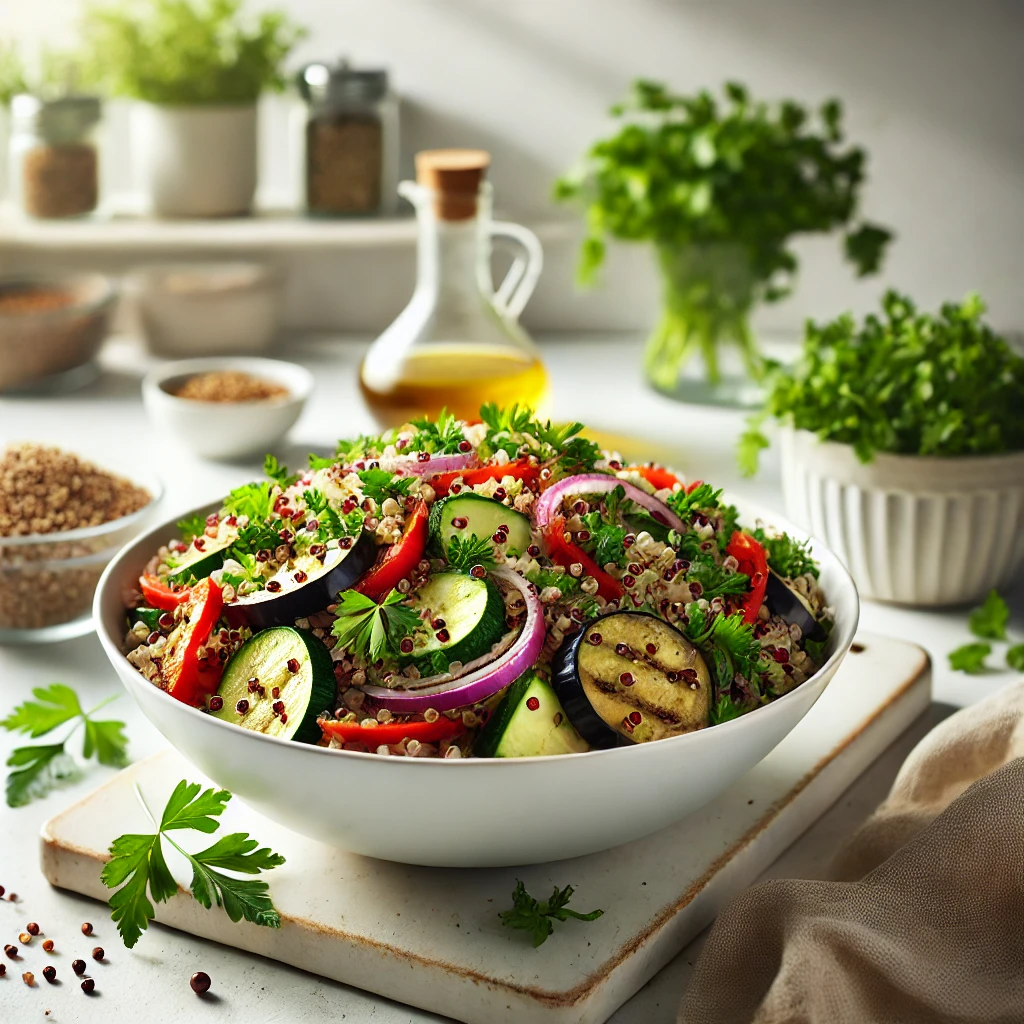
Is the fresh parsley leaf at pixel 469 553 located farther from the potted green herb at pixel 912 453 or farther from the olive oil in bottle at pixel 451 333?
the olive oil in bottle at pixel 451 333

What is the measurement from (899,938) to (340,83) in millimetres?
2007

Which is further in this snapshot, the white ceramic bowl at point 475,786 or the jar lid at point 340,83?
the jar lid at point 340,83

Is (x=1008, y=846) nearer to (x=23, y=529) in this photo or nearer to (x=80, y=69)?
(x=23, y=529)

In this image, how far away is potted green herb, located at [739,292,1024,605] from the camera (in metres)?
1.60

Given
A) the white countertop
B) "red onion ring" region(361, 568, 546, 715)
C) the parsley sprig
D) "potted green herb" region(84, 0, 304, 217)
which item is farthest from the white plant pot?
"red onion ring" region(361, 568, 546, 715)

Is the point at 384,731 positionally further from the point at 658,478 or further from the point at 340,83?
the point at 340,83

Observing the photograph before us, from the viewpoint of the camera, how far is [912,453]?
63.9 inches

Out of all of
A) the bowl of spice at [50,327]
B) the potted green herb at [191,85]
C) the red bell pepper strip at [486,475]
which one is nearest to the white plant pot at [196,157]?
the potted green herb at [191,85]

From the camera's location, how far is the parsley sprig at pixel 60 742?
1.33m

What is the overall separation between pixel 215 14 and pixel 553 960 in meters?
2.18

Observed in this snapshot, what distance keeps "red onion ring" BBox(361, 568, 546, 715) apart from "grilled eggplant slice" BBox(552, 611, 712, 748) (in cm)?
3

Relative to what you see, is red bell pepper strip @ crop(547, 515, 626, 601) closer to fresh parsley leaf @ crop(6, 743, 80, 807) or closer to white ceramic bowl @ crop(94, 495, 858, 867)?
white ceramic bowl @ crop(94, 495, 858, 867)

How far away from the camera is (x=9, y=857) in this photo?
122 cm

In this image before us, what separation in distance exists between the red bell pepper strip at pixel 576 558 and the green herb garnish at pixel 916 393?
0.60 meters
